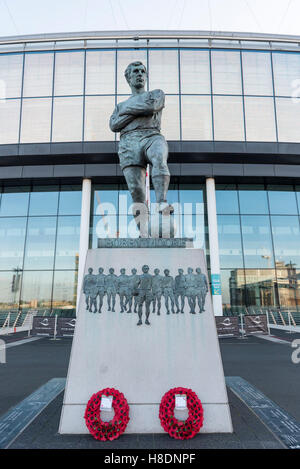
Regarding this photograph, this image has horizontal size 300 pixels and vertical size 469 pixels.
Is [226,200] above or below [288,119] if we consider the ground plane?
below

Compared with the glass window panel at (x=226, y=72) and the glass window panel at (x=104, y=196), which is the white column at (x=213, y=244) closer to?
the glass window panel at (x=226, y=72)

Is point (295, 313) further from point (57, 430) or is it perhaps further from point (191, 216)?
point (57, 430)

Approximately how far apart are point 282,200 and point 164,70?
37.4 ft

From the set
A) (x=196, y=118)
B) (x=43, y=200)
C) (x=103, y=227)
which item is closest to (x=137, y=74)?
(x=196, y=118)

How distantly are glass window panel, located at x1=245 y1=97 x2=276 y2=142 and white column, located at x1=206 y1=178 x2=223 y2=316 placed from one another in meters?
3.56

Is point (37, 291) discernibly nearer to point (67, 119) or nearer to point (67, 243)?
point (67, 243)

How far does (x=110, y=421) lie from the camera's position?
2879 mm

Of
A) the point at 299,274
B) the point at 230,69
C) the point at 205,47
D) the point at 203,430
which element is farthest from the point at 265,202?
the point at 203,430

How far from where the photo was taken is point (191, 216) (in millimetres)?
18625

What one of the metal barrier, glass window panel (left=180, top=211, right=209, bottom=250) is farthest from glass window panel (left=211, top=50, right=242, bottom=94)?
the metal barrier

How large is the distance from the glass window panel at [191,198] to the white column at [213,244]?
1222mm

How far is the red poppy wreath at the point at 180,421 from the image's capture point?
9.27 feet

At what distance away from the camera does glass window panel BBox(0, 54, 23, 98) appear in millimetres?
17406
